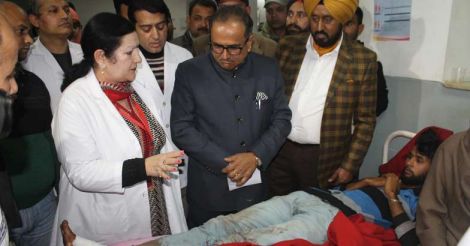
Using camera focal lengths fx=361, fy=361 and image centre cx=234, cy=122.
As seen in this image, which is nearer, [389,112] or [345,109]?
[345,109]

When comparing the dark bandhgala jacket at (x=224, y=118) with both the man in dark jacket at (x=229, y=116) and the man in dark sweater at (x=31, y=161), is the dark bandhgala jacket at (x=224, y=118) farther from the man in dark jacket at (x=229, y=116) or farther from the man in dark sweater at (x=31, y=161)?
the man in dark sweater at (x=31, y=161)

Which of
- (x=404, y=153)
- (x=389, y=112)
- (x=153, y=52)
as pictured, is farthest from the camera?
(x=389, y=112)

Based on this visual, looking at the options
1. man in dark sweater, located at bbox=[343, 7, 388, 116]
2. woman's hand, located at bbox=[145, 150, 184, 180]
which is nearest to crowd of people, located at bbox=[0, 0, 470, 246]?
woman's hand, located at bbox=[145, 150, 184, 180]

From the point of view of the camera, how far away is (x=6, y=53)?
2.98ft

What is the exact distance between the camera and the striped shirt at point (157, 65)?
7.34 ft

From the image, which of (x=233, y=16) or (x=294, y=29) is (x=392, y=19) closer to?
(x=294, y=29)

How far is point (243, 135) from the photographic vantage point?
194cm

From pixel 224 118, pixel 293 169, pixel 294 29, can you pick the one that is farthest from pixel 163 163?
pixel 294 29

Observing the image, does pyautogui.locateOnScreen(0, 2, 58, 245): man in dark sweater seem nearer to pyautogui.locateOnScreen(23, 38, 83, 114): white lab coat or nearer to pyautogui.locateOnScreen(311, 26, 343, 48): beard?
pyautogui.locateOnScreen(23, 38, 83, 114): white lab coat

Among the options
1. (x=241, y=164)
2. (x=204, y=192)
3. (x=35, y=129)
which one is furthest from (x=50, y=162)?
(x=241, y=164)

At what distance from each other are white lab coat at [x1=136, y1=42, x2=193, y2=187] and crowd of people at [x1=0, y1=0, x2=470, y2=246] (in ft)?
0.04

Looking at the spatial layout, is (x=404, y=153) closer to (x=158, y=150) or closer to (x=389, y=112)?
(x=389, y=112)

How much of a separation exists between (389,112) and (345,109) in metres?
1.03

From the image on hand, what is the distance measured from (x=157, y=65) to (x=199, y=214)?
0.95 m
